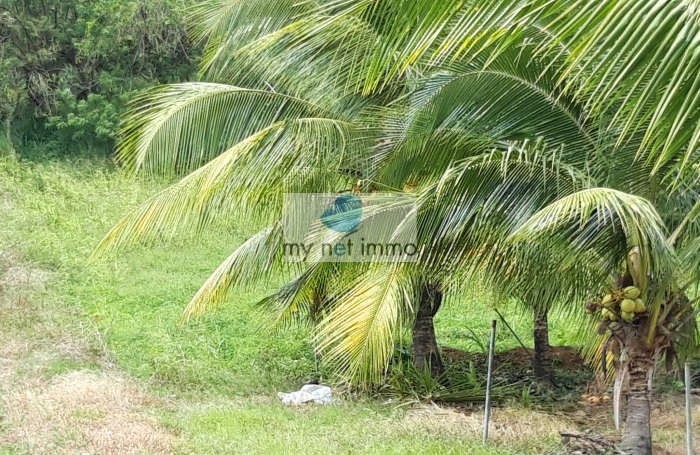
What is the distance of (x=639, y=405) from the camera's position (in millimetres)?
4836

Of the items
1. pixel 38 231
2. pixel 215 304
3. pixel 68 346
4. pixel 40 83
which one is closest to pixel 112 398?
pixel 215 304

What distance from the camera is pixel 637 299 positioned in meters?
4.48

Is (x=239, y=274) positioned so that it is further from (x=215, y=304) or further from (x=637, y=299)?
(x=637, y=299)

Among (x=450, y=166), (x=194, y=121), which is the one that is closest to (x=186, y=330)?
(x=194, y=121)

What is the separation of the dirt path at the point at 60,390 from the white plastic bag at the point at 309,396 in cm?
116

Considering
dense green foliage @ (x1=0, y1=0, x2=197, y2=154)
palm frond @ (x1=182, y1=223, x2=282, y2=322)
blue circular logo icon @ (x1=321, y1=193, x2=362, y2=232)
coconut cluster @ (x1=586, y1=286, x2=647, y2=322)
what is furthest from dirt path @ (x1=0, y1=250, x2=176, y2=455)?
dense green foliage @ (x1=0, y1=0, x2=197, y2=154)

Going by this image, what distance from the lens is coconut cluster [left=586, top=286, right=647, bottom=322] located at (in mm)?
4480

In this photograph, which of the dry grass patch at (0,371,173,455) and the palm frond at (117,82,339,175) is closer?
the dry grass patch at (0,371,173,455)

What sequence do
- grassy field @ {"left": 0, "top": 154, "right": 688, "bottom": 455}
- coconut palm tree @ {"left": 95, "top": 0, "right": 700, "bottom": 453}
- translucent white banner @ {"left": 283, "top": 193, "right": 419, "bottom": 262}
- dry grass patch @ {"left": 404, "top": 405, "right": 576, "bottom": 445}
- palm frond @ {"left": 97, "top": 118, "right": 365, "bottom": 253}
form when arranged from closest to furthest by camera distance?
coconut palm tree @ {"left": 95, "top": 0, "right": 700, "bottom": 453} → translucent white banner @ {"left": 283, "top": 193, "right": 419, "bottom": 262} → palm frond @ {"left": 97, "top": 118, "right": 365, "bottom": 253} → grassy field @ {"left": 0, "top": 154, "right": 688, "bottom": 455} → dry grass patch @ {"left": 404, "top": 405, "right": 576, "bottom": 445}

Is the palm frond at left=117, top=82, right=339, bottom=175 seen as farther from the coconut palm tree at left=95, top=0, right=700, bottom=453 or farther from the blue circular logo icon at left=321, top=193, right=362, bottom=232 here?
the blue circular logo icon at left=321, top=193, right=362, bottom=232

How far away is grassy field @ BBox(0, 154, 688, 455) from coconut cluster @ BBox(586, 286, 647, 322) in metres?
1.24

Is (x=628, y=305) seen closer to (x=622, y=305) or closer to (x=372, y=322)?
(x=622, y=305)

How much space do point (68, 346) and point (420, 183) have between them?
4498mm

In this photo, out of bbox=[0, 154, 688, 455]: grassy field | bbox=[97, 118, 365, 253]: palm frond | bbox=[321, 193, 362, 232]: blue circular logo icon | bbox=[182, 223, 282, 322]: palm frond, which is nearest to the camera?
bbox=[321, 193, 362, 232]: blue circular logo icon
